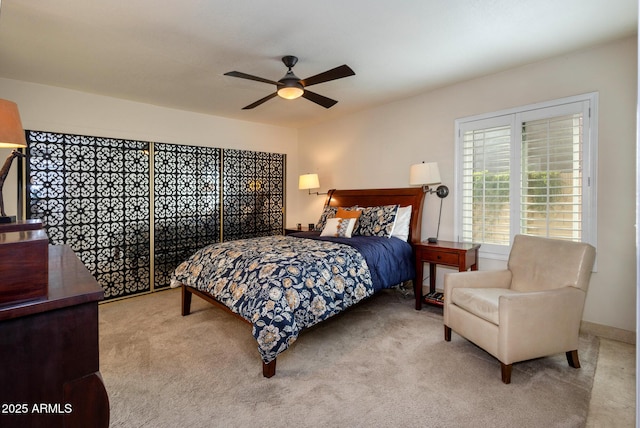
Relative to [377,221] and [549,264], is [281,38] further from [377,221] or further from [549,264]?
[549,264]

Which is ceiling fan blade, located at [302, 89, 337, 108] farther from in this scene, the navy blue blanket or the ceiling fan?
the navy blue blanket

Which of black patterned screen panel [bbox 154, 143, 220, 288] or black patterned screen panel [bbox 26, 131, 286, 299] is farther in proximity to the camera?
black patterned screen panel [bbox 154, 143, 220, 288]

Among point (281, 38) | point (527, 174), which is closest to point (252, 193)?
point (281, 38)

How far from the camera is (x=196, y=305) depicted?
3736 millimetres

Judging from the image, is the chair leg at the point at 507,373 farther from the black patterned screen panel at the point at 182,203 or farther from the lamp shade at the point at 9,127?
the black patterned screen panel at the point at 182,203

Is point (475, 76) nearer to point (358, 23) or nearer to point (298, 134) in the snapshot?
point (358, 23)

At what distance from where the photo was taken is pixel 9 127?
1908 mm

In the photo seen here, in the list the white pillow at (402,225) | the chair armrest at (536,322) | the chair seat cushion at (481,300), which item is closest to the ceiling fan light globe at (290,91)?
the white pillow at (402,225)

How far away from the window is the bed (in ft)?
2.25

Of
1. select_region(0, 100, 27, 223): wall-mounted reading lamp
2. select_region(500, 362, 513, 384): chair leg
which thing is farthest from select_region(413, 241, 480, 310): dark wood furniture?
select_region(0, 100, 27, 223): wall-mounted reading lamp

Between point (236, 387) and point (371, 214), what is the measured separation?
259 cm

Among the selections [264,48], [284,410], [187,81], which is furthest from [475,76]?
[284,410]

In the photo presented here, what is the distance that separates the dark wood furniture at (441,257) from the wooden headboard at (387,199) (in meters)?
0.40

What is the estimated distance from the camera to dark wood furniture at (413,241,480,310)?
10.6 ft
